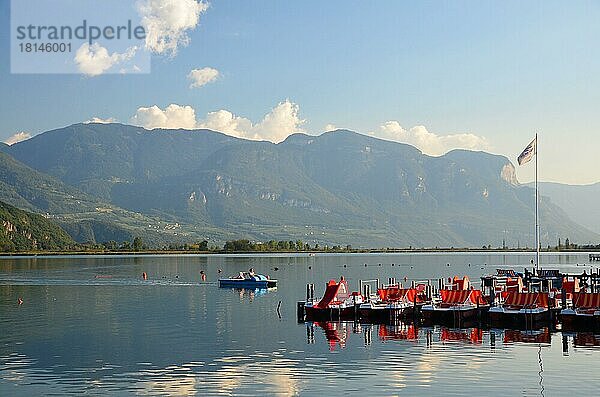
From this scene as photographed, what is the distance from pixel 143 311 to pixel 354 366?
39.8 m

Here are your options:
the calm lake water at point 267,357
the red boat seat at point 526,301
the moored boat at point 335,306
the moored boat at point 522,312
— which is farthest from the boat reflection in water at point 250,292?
the red boat seat at point 526,301

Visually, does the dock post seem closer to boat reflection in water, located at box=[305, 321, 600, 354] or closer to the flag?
boat reflection in water, located at box=[305, 321, 600, 354]

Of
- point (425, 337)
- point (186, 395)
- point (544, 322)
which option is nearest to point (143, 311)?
point (425, 337)

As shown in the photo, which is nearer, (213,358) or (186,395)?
(186,395)

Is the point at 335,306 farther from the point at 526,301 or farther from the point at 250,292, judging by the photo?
the point at 250,292

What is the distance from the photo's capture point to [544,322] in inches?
2437

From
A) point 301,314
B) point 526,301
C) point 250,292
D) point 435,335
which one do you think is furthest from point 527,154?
point 250,292

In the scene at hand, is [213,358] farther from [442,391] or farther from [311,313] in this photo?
[311,313]

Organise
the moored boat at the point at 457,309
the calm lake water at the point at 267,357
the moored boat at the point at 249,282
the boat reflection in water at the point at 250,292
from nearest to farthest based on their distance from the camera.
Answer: the calm lake water at the point at 267,357 → the moored boat at the point at 457,309 → the boat reflection in water at the point at 250,292 → the moored boat at the point at 249,282

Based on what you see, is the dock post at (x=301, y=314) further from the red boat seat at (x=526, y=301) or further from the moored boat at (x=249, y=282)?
the moored boat at (x=249, y=282)

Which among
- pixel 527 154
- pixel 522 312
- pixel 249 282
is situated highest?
pixel 527 154

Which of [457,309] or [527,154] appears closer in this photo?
[457,309]

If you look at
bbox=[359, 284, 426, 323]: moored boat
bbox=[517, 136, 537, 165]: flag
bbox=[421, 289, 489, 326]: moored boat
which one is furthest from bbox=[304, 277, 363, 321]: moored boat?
bbox=[517, 136, 537, 165]: flag

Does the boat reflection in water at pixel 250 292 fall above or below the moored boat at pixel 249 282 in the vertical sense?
below
